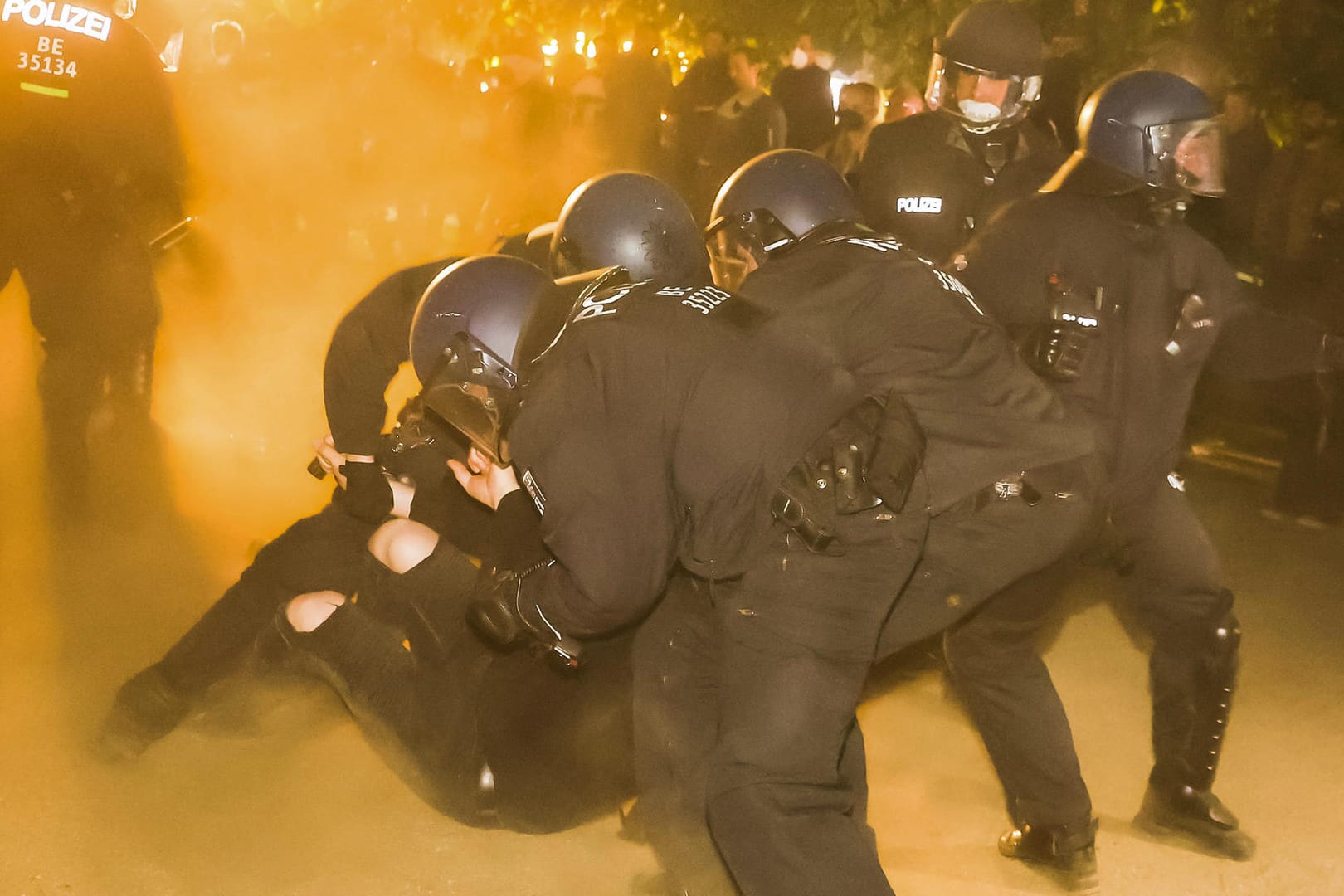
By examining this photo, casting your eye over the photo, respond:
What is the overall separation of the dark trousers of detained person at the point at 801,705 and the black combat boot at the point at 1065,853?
0.87m

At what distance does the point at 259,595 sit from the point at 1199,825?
2633mm

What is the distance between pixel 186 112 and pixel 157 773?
8.04 metres

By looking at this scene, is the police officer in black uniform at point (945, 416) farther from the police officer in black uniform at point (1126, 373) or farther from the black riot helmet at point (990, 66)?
the black riot helmet at point (990, 66)

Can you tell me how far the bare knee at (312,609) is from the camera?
11.3 feet

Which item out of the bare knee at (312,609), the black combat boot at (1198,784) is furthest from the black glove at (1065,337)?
the bare knee at (312,609)

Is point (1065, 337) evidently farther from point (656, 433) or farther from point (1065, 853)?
point (1065, 853)

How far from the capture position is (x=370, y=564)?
367cm

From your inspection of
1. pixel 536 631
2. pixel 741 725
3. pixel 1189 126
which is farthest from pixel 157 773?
pixel 1189 126

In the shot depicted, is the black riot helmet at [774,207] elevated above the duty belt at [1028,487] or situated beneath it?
elevated above

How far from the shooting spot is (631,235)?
11.4ft

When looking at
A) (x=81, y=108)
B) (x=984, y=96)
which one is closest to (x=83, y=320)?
(x=81, y=108)

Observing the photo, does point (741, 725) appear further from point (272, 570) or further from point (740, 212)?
point (272, 570)

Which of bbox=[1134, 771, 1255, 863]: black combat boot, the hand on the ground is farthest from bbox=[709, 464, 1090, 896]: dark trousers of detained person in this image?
the hand on the ground

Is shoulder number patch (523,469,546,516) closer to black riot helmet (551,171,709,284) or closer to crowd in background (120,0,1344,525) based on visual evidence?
black riot helmet (551,171,709,284)
